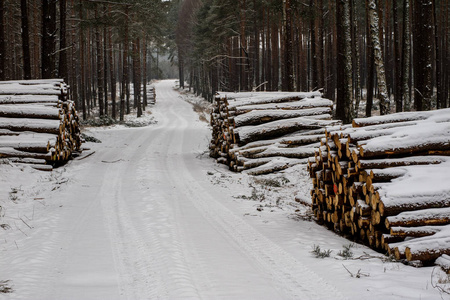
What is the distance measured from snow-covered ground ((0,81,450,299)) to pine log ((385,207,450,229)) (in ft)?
1.84

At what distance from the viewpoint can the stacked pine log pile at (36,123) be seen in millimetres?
12359

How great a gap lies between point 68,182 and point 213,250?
6413 mm

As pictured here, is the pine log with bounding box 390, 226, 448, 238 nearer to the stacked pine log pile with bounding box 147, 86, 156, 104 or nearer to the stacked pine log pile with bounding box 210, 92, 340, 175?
the stacked pine log pile with bounding box 210, 92, 340, 175

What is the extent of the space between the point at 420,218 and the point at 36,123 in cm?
1169

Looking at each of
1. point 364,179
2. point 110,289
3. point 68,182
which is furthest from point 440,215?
point 68,182

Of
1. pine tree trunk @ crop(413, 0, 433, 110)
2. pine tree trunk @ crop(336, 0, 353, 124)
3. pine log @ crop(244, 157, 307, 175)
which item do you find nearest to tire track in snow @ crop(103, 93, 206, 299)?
pine log @ crop(244, 157, 307, 175)

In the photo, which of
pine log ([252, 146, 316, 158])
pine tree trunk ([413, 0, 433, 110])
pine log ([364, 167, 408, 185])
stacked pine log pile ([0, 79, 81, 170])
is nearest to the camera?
pine log ([364, 167, 408, 185])

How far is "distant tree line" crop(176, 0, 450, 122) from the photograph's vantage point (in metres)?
14.8

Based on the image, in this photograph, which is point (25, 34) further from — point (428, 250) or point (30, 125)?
point (428, 250)

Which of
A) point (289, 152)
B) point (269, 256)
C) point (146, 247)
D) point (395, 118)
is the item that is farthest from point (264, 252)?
point (289, 152)

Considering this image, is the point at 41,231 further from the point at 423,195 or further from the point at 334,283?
the point at 423,195

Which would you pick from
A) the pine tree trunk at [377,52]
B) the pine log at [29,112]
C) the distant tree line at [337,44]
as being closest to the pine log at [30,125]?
the pine log at [29,112]

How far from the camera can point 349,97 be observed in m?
18.1

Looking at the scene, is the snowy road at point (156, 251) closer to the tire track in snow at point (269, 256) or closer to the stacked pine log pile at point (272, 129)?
the tire track in snow at point (269, 256)
